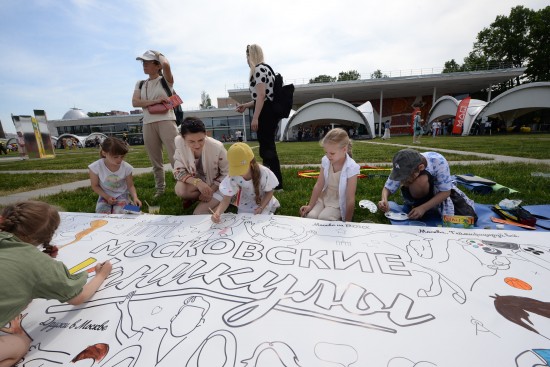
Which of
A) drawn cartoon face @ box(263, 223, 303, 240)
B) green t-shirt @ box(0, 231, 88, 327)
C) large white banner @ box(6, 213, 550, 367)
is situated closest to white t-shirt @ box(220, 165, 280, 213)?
drawn cartoon face @ box(263, 223, 303, 240)

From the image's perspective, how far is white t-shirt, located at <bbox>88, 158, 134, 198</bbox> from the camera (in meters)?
2.91

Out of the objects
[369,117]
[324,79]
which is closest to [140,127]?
[369,117]

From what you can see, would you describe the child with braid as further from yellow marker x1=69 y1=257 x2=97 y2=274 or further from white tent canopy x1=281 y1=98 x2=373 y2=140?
white tent canopy x1=281 y1=98 x2=373 y2=140

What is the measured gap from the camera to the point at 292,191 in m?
3.76

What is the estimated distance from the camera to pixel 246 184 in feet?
8.23

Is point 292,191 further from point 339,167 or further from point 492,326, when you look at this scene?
point 492,326

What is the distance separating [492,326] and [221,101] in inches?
2352

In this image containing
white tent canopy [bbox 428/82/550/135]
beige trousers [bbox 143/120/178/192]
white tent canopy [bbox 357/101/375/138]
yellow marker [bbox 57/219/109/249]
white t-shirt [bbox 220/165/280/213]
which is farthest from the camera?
white tent canopy [bbox 357/101/375/138]

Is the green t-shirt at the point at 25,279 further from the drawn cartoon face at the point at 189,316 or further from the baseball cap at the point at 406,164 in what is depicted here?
the baseball cap at the point at 406,164

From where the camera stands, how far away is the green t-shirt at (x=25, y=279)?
1014 mm

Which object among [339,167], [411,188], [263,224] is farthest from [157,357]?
[411,188]

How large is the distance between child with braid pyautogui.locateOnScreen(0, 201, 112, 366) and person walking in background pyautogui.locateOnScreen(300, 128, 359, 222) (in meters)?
1.81

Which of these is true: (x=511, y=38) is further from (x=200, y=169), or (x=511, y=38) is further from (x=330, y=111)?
(x=200, y=169)

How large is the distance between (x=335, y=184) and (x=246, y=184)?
Result: 859 mm
